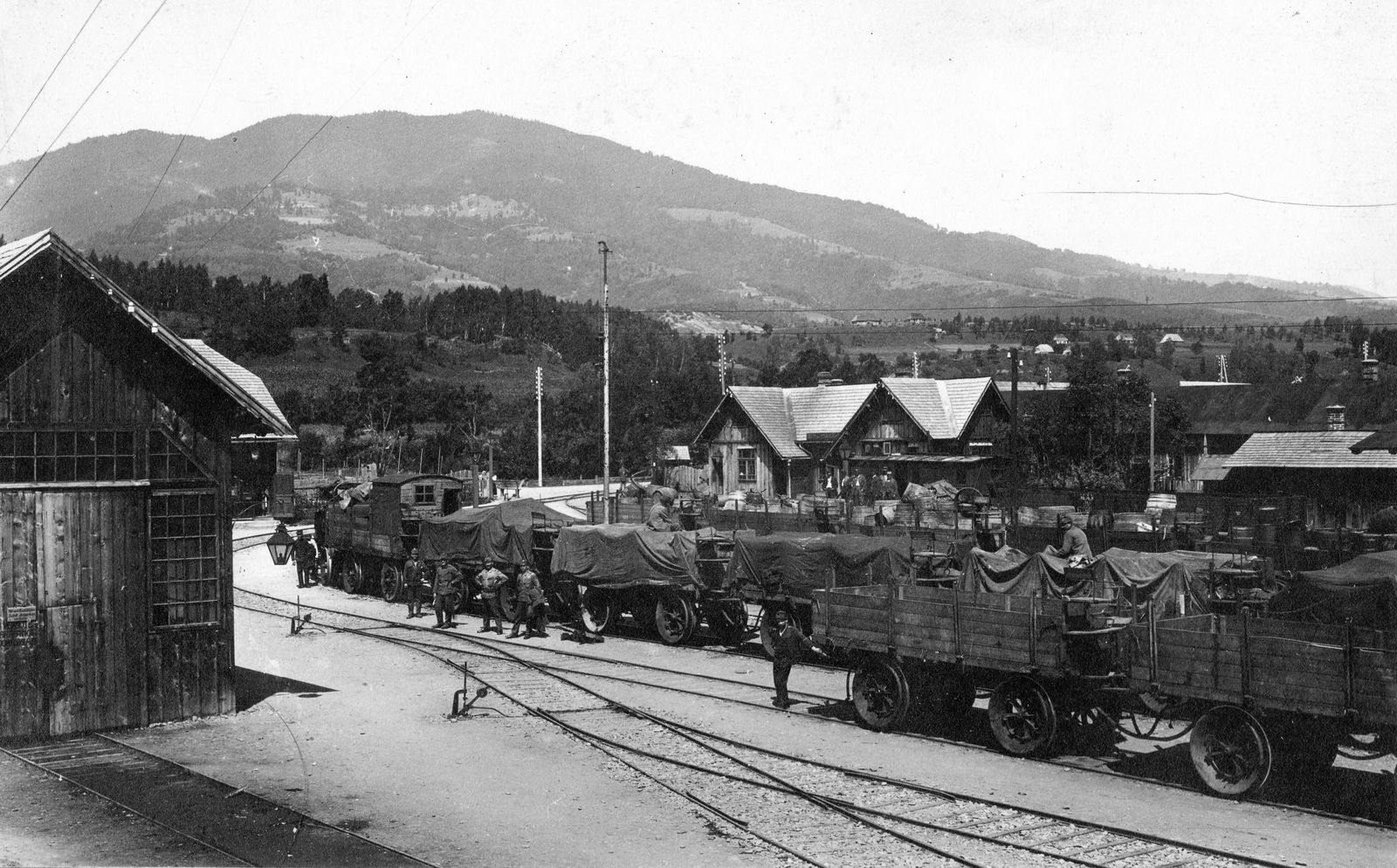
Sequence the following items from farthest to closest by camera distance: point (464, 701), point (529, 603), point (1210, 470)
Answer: point (1210, 470) < point (529, 603) < point (464, 701)

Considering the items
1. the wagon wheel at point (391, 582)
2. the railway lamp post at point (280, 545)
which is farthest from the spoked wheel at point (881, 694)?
the railway lamp post at point (280, 545)

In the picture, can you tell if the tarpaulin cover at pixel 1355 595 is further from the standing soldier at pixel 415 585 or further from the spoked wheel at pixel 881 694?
the standing soldier at pixel 415 585

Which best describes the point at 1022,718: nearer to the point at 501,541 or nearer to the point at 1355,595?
the point at 1355,595

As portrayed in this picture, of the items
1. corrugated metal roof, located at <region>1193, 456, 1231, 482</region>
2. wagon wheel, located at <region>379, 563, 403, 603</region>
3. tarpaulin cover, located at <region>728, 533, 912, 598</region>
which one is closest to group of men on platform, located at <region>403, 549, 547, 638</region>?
wagon wheel, located at <region>379, 563, 403, 603</region>

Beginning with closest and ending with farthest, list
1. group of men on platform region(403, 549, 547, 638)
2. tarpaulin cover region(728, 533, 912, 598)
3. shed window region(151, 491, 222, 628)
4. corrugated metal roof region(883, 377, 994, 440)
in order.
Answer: shed window region(151, 491, 222, 628) → tarpaulin cover region(728, 533, 912, 598) → group of men on platform region(403, 549, 547, 638) → corrugated metal roof region(883, 377, 994, 440)

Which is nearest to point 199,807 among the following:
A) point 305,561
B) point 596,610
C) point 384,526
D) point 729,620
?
point 729,620

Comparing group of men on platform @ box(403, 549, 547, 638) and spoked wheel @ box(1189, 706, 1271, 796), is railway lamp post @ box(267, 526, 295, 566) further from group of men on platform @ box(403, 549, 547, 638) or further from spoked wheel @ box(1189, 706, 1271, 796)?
spoked wheel @ box(1189, 706, 1271, 796)
